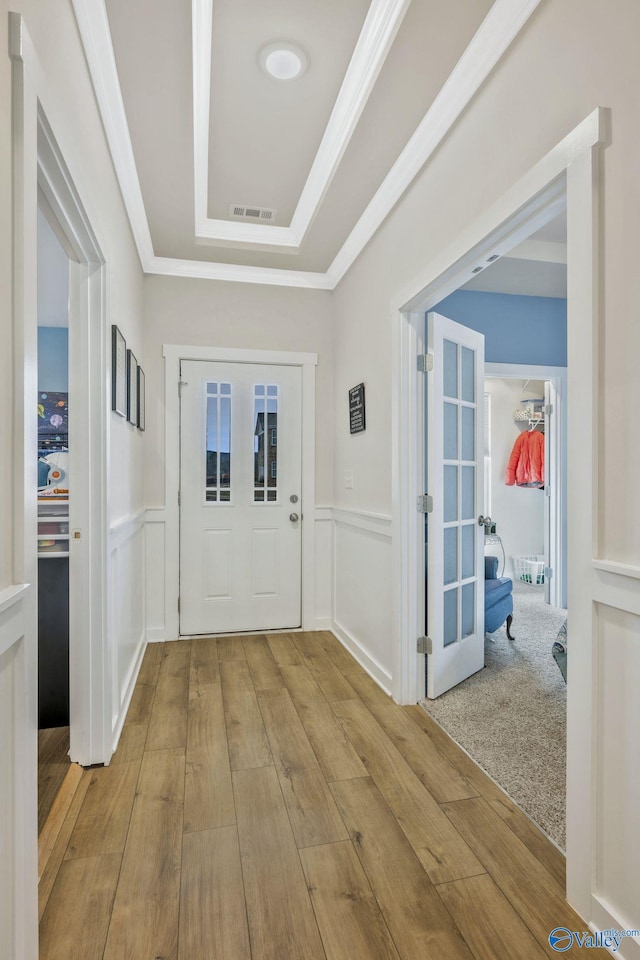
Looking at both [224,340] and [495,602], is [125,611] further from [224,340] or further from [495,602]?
[495,602]

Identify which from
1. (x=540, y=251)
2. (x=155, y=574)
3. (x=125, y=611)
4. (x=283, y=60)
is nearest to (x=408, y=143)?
(x=283, y=60)

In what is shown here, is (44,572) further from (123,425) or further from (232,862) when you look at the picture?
(232,862)

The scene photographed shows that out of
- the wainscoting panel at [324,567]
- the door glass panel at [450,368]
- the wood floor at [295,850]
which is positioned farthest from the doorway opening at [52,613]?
the door glass panel at [450,368]

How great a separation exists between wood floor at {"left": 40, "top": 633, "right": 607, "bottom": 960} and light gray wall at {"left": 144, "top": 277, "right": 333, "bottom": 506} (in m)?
1.82

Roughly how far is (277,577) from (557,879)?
258 cm

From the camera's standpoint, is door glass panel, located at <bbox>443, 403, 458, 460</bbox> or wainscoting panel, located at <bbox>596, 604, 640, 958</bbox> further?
door glass panel, located at <bbox>443, 403, 458, 460</bbox>

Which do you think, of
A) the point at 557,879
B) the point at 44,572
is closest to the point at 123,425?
the point at 44,572

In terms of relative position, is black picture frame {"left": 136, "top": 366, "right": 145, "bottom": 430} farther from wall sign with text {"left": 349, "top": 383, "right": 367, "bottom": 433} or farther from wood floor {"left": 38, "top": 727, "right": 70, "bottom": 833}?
wood floor {"left": 38, "top": 727, "right": 70, "bottom": 833}

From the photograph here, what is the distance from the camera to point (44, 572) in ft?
7.81

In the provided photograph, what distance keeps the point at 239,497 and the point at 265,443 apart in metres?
0.43

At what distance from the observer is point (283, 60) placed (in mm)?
1921

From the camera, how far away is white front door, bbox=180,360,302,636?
3.68 m

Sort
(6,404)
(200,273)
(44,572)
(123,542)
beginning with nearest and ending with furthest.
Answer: (6,404) → (44,572) → (123,542) → (200,273)

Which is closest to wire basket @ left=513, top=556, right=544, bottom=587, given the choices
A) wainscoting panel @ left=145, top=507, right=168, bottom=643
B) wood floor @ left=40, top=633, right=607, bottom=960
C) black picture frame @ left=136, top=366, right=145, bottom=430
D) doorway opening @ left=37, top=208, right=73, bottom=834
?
wood floor @ left=40, top=633, right=607, bottom=960
